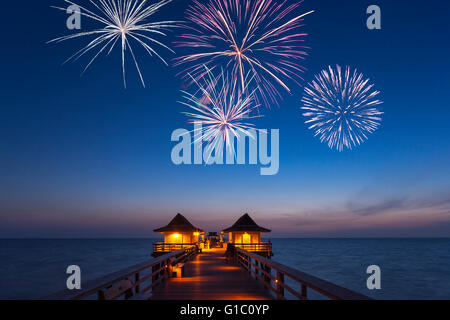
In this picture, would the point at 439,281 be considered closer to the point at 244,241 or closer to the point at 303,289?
the point at 244,241

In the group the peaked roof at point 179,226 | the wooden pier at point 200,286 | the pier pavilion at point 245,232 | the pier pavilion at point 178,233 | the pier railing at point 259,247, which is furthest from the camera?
the peaked roof at point 179,226

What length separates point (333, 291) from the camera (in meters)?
3.90

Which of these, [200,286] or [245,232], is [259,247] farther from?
[200,286]

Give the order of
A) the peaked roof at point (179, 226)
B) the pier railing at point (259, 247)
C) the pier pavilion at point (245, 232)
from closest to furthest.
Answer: the pier railing at point (259, 247) < the pier pavilion at point (245, 232) < the peaked roof at point (179, 226)

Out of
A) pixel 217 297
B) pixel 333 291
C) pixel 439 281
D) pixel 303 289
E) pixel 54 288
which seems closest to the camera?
pixel 333 291

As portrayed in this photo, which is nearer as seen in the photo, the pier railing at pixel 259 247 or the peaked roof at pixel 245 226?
the pier railing at pixel 259 247

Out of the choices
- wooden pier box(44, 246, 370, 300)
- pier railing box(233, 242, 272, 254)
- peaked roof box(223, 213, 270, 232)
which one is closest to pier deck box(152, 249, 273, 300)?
wooden pier box(44, 246, 370, 300)

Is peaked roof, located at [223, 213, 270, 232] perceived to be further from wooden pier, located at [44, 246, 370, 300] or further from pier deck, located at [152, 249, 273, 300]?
pier deck, located at [152, 249, 273, 300]

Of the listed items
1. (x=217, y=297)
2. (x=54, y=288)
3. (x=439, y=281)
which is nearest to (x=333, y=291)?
(x=217, y=297)

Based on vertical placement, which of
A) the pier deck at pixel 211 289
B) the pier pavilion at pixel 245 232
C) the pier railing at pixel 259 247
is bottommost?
the pier railing at pixel 259 247

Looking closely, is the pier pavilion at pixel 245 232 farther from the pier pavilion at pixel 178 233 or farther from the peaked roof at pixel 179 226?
the pier pavilion at pixel 178 233

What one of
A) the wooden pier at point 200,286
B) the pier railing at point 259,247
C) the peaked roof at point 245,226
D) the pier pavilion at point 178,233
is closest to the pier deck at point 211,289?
the wooden pier at point 200,286
